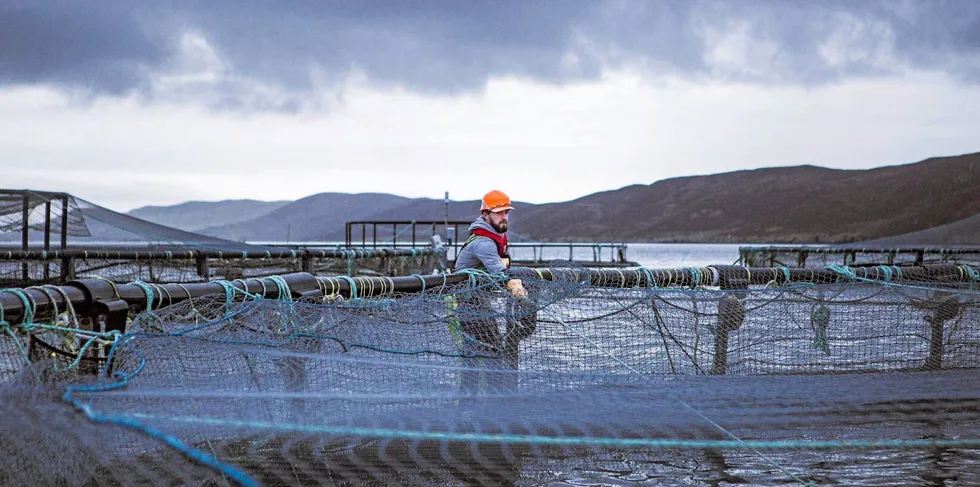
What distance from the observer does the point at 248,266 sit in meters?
20.2

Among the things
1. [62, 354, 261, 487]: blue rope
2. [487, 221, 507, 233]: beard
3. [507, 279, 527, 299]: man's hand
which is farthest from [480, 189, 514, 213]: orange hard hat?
[62, 354, 261, 487]: blue rope

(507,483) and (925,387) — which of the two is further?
(925,387)

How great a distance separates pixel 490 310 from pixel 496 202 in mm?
1481

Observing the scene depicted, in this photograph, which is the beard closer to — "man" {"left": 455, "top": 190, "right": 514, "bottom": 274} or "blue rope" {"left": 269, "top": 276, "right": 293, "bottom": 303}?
"man" {"left": 455, "top": 190, "right": 514, "bottom": 274}

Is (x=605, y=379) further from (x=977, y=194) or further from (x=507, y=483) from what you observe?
(x=977, y=194)

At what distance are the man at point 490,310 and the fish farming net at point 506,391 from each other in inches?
0.8

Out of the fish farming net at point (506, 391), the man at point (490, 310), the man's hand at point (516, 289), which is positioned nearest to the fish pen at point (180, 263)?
the man at point (490, 310)

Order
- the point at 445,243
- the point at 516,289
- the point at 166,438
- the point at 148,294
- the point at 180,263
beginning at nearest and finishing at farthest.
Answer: the point at 166,438 < the point at 148,294 < the point at 516,289 < the point at 180,263 < the point at 445,243

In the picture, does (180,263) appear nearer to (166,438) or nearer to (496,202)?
(496,202)

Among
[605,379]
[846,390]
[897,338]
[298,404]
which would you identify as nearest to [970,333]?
[897,338]

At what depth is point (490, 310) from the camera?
561 cm

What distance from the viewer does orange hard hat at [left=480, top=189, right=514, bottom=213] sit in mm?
6863

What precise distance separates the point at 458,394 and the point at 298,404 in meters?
0.92

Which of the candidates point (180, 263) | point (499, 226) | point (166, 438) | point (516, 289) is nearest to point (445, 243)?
point (180, 263)
